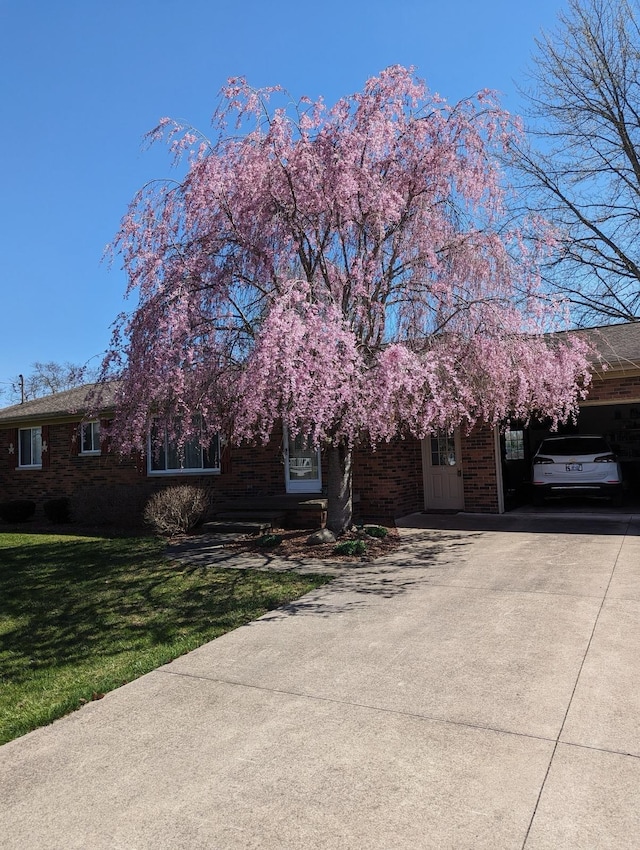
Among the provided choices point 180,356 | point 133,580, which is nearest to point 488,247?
point 180,356

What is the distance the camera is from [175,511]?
11758 mm

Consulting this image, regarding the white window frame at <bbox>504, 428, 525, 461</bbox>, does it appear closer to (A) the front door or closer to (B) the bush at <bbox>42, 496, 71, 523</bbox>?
(A) the front door

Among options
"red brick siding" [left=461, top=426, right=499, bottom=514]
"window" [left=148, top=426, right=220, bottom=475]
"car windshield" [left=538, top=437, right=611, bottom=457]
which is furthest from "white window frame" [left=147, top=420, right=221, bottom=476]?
"car windshield" [left=538, top=437, right=611, bottom=457]

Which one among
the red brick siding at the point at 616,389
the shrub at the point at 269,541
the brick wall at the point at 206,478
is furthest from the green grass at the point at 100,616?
the red brick siding at the point at 616,389

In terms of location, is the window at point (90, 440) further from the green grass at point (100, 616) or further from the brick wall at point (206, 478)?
the green grass at point (100, 616)

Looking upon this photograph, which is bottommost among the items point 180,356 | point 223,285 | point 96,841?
point 96,841

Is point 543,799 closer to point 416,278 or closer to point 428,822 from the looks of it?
point 428,822

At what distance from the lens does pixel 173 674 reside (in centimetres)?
469

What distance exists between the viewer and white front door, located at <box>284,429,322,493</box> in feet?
44.7

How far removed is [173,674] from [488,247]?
23.2 feet

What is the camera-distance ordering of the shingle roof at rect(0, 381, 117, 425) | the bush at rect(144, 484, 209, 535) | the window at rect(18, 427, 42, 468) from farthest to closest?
the window at rect(18, 427, 42, 468) < the shingle roof at rect(0, 381, 117, 425) < the bush at rect(144, 484, 209, 535)

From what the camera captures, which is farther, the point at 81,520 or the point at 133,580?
the point at 81,520

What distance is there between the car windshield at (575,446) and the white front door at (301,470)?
4911 millimetres

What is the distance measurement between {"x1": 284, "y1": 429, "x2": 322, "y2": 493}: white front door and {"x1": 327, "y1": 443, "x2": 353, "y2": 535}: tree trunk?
332 cm
